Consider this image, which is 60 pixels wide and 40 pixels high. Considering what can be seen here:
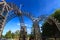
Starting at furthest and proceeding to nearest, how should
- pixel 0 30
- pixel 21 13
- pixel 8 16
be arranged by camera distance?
pixel 21 13, pixel 8 16, pixel 0 30

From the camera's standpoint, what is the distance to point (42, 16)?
3191 centimetres

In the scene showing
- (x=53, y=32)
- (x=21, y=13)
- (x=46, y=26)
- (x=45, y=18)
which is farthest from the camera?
(x=46, y=26)

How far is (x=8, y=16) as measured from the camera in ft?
90.9

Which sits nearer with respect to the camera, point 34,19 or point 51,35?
point 34,19

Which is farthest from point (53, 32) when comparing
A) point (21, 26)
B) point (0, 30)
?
point (0, 30)

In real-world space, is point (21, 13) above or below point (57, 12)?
below

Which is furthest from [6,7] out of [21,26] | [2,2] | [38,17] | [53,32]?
[53,32]

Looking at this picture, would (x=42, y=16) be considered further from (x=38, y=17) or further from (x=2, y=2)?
(x=2, y=2)

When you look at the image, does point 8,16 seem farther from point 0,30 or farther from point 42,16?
point 42,16

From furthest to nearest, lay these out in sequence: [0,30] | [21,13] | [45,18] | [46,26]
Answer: [46,26] < [45,18] < [21,13] < [0,30]

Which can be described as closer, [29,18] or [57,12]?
[29,18]

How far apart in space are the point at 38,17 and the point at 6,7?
8130mm

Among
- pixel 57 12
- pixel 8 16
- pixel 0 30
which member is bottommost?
pixel 0 30

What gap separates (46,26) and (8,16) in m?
18.6
